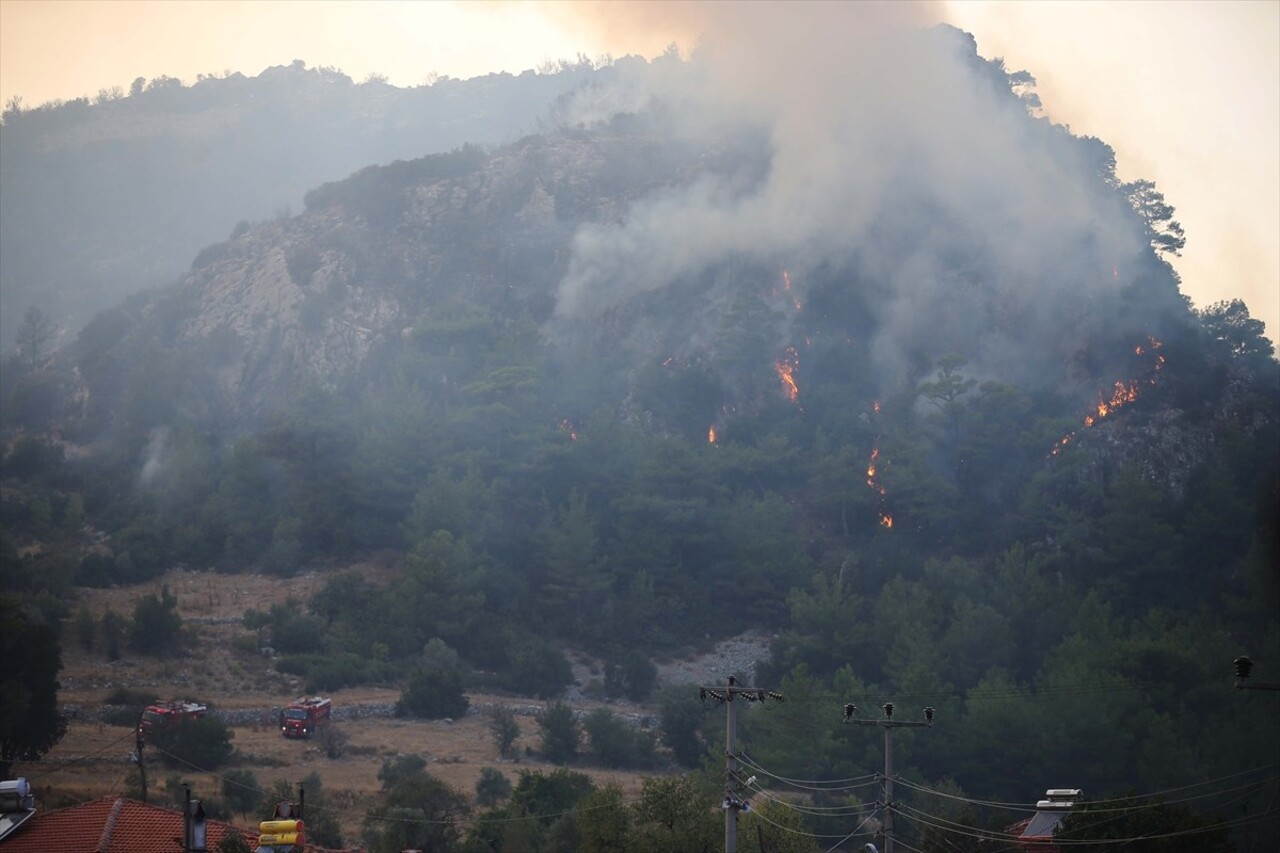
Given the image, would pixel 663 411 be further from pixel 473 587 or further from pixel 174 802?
pixel 174 802

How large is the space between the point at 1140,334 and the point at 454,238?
53.9 m

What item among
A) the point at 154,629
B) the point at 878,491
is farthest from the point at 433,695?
the point at 878,491

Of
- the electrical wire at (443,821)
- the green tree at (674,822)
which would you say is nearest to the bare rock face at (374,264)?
the electrical wire at (443,821)

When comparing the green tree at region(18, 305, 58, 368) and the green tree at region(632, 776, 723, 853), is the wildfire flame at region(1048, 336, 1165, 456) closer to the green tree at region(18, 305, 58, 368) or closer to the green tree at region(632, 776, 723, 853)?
the green tree at region(632, 776, 723, 853)

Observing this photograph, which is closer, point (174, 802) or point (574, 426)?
point (174, 802)

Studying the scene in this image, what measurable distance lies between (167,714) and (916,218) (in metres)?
71.4

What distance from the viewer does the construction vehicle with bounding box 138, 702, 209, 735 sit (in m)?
56.0

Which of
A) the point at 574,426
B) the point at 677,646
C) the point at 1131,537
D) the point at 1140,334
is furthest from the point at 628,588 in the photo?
the point at 1140,334

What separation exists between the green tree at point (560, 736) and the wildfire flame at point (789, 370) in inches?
1702

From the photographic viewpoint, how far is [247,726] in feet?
203

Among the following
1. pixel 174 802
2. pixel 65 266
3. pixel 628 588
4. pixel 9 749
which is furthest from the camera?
pixel 65 266

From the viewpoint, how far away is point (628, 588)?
83.8 m

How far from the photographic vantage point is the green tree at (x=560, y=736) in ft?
205

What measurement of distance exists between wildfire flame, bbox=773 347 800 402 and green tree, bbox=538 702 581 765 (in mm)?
43236
